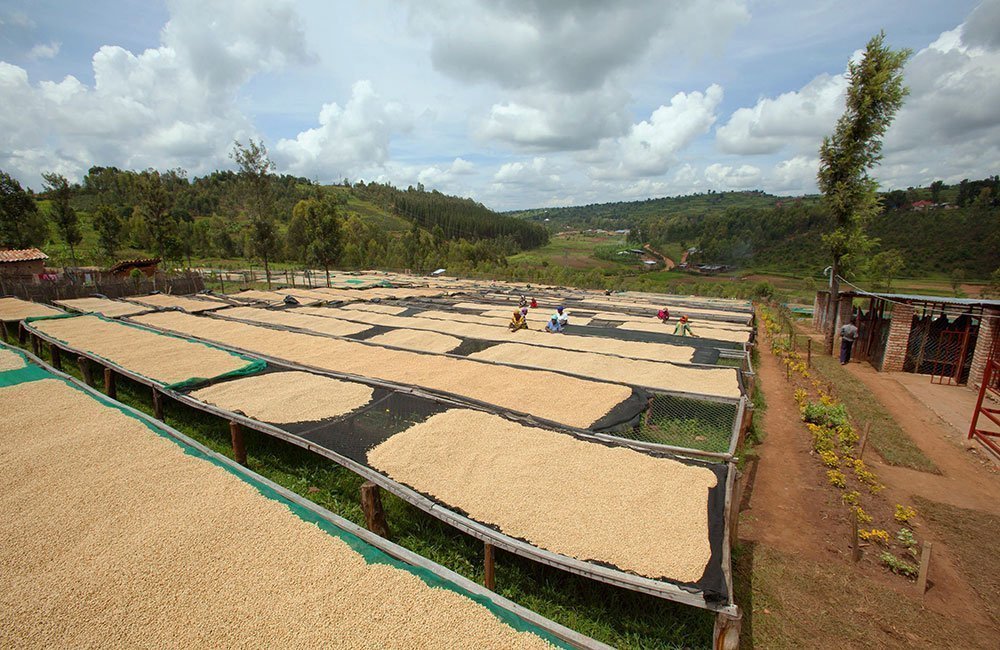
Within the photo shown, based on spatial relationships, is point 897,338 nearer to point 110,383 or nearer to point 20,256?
point 110,383

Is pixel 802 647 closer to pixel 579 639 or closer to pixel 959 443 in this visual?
pixel 579 639

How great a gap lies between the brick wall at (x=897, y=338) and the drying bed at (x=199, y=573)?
12.2 metres

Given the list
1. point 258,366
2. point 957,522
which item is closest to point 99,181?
point 258,366

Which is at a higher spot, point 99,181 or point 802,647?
point 99,181

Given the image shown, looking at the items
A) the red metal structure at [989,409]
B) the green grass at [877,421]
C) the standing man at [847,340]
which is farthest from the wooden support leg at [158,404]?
the standing man at [847,340]

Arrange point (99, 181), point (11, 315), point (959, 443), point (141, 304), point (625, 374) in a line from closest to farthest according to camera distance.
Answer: point (959, 443)
point (625, 374)
point (11, 315)
point (141, 304)
point (99, 181)

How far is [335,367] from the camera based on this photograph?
740cm

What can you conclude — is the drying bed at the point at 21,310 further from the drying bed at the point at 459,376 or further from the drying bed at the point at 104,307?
the drying bed at the point at 459,376

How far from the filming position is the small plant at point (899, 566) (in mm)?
3889

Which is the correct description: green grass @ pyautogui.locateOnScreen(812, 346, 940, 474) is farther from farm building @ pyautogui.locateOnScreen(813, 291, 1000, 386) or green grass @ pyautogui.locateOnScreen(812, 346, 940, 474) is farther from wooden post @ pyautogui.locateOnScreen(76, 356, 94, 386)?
wooden post @ pyautogui.locateOnScreen(76, 356, 94, 386)

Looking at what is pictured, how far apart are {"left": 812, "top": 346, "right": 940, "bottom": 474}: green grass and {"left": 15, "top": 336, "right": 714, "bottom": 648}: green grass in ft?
16.6

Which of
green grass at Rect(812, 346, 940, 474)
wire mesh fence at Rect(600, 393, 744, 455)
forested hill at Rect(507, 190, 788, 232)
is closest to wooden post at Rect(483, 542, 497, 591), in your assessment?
wire mesh fence at Rect(600, 393, 744, 455)

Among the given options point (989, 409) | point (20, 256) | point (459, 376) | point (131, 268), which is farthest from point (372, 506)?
point (20, 256)

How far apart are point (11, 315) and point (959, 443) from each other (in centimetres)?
2112
